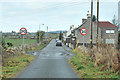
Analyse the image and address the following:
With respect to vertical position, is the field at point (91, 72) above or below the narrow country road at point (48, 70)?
above

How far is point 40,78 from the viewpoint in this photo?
9.88 metres

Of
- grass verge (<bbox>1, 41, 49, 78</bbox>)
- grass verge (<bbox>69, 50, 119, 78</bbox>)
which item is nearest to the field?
grass verge (<bbox>69, 50, 119, 78</bbox>)

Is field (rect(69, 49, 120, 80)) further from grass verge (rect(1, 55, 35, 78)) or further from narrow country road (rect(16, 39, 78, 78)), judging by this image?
grass verge (rect(1, 55, 35, 78))

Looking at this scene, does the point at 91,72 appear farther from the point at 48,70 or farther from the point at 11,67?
the point at 11,67

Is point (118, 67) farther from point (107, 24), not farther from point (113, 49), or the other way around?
point (107, 24)

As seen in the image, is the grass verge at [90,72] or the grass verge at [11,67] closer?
the grass verge at [90,72]

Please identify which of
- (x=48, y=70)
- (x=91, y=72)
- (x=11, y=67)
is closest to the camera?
(x=91, y=72)

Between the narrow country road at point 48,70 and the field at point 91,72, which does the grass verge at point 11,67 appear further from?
the field at point 91,72

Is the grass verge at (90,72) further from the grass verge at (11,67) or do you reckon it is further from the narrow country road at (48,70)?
the grass verge at (11,67)

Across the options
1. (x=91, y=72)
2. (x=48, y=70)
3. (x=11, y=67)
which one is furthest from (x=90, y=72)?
(x=11, y=67)

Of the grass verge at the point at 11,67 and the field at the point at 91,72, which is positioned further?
the grass verge at the point at 11,67

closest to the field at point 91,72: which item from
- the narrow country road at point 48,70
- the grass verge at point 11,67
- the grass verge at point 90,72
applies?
the grass verge at point 90,72

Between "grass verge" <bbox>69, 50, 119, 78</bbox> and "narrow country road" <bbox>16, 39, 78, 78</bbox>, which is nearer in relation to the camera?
"grass verge" <bbox>69, 50, 119, 78</bbox>

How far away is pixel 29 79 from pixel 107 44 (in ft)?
18.5
